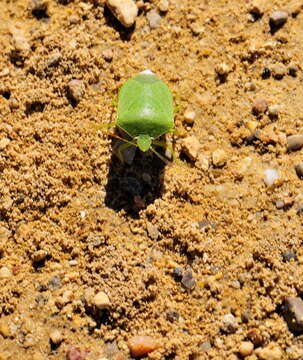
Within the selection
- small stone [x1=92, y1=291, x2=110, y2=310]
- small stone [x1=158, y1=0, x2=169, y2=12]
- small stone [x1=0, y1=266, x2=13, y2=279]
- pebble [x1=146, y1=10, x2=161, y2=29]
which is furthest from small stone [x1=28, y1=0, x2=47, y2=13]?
small stone [x1=92, y1=291, x2=110, y2=310]

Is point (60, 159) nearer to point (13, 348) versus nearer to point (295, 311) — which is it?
point (13, 348)

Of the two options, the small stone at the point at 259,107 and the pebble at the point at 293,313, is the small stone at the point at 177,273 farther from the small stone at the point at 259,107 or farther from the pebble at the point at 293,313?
the small stone at the point at 259,107

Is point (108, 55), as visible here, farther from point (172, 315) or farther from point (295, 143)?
point (172, 315)

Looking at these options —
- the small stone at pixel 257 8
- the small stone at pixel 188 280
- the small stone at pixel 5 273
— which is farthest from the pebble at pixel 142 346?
the small stone at pixel 257 8

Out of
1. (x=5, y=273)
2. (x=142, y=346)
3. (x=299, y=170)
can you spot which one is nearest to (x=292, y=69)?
(x=299, y=170)

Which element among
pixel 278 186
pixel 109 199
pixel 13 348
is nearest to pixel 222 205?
pixel 278 186

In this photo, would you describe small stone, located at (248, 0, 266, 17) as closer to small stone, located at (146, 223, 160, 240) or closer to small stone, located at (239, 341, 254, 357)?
small stone, located at (146, 223, 160, 240)
